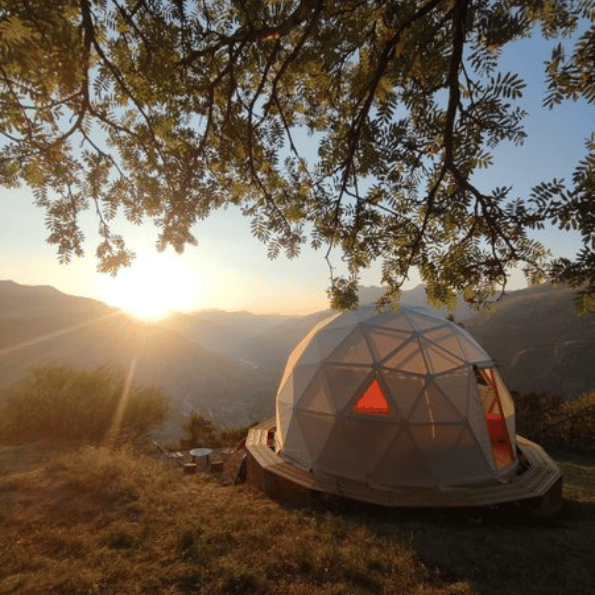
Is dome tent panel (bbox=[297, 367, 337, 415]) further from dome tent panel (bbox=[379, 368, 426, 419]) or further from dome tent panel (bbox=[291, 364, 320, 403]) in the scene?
dome tent panel (bbox=[379, 368, 426, 419])

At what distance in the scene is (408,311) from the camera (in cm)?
1298

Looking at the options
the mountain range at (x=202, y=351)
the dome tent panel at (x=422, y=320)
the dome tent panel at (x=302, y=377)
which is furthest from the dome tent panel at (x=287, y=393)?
the mountain range at (x=202, y=351)

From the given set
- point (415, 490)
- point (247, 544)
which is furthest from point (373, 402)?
point (247, 544)

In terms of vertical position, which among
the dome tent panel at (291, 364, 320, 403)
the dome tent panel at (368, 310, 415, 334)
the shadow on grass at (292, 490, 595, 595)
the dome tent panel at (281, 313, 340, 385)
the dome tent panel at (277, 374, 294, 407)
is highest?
the dome tent panel at (368, 310, 415, 334)

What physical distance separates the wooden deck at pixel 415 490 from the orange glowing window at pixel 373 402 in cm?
190

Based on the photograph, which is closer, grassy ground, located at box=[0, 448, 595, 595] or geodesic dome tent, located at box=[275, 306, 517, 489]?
grassy ground, located at box=[0, 448, 595, 595]

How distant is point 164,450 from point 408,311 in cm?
1052

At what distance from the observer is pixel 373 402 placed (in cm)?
1079

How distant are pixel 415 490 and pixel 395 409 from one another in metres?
1.88

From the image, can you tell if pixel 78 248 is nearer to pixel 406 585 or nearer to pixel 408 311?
pixel 406 585

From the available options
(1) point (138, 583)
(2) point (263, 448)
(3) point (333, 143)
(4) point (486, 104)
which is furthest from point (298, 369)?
(4) point (486, 104)

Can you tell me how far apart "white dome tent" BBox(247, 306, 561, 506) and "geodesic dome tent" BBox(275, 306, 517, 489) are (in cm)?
3

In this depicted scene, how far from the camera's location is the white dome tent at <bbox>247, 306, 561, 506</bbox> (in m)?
9.34

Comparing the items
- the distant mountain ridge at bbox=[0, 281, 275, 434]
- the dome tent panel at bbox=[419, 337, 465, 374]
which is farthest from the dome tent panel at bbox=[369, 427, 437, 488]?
the distant mountain ridge at bbox=[0, 281, 275, 434]
